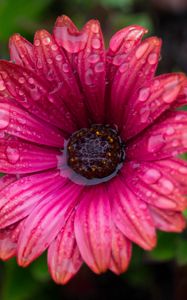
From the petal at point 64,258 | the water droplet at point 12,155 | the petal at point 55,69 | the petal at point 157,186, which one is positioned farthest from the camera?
the water droplet at point 12,155

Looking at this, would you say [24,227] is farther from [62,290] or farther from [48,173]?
[62,290]

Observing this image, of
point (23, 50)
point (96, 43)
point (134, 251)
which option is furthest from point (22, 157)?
point (134, 251)

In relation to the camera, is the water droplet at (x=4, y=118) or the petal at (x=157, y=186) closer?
the petal at (x=157, y=186)

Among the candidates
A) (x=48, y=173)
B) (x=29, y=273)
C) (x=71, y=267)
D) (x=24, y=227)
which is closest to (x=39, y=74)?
(x=48, y=173)

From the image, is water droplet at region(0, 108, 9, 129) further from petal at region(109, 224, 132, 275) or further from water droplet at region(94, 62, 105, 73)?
petal at region(109, 224, 132, 275)

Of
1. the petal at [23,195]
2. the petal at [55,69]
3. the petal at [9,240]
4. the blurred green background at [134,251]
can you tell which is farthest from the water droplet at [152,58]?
the blurred green background at [134,251]

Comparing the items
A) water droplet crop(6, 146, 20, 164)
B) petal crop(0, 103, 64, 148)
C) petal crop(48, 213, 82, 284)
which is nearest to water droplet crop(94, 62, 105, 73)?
petal crop(0, 103, 64, 148)

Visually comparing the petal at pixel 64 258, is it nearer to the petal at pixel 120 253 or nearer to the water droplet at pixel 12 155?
the petal at pixel 120 253
